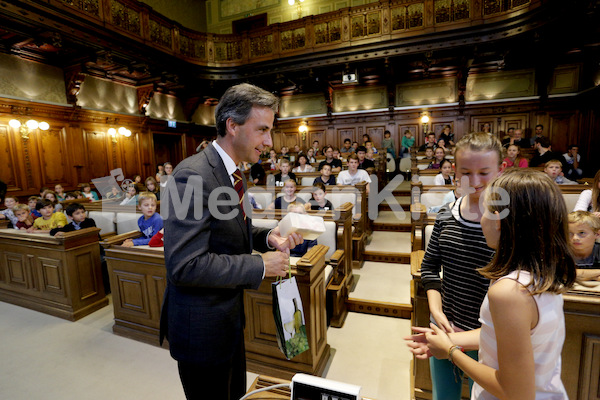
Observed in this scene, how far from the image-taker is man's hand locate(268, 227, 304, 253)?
43.7 inches

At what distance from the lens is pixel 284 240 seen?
1147 mm

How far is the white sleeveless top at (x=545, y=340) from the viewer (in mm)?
722

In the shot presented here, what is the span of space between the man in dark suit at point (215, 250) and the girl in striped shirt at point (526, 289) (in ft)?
2.04

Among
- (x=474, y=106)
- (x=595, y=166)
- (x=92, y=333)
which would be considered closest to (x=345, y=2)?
(x=474, y=106)

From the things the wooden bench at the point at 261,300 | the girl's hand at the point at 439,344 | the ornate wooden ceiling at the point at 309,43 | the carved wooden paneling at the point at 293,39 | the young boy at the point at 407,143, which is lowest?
the wooden bench at the point at 261,300

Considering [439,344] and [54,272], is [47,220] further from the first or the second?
[439,344]

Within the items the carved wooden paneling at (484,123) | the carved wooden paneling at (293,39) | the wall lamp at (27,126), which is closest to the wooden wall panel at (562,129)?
the carved wooden paneling at (484,123)

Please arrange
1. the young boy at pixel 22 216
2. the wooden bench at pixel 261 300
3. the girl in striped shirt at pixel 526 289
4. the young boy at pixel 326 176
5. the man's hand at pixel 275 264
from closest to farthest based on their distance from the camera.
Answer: the girl in striped shirt at pixel 526 289, the man's hand at pixel 275 264, the wooden bench at pixel 261 300, the young boy at pixel 22 216, the young boy at pixel 326 176

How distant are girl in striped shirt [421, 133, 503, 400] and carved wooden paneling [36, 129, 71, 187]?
8.97 metres

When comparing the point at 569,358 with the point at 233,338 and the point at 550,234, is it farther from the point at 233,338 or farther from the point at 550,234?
the point at 233,338

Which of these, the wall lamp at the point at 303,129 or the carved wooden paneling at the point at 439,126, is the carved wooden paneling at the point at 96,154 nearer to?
the wall lamp at the point at 303,129

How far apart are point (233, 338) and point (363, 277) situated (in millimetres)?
3122

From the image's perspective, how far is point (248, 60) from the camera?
9812mm

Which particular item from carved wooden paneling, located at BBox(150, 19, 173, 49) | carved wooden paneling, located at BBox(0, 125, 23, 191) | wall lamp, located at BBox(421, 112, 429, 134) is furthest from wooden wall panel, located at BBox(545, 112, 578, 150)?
carved wooden paneling, located at BBox(0, 125, 23, 191)
